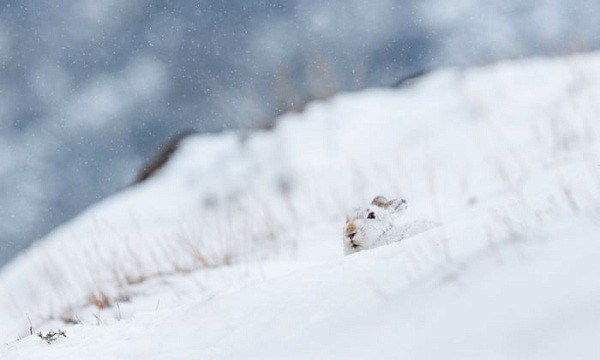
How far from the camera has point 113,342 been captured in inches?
121

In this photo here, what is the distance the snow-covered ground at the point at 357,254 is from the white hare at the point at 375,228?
0.46 meters

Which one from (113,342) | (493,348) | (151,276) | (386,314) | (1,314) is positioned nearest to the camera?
(493,348)

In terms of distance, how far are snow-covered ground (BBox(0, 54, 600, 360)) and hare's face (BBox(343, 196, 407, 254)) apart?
1.55ft

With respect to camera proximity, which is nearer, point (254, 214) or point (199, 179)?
point (254, 214)

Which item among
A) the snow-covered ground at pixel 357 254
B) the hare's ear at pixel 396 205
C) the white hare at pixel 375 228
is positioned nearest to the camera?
the snow-covered ground at pixel 357 254

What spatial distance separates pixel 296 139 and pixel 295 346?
10.5 m

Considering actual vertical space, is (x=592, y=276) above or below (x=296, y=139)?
below

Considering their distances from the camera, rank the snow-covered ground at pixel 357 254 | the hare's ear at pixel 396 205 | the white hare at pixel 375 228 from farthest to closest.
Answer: the hare's ear at pixel 396 205 < the white hare at pixel 375 228 < the snow-covered ground at pixel 357 254

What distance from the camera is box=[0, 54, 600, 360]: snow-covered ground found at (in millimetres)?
1938

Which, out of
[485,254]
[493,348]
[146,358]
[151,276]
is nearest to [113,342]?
[146,358]

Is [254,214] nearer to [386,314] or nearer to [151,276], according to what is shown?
[151,276]

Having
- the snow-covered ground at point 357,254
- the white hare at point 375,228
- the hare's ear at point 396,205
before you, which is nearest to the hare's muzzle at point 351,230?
the white hare at point 375,228

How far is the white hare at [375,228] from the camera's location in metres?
4.29

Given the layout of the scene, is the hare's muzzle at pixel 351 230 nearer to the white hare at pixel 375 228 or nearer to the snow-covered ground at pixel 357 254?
the white hare at pixel 375 228
